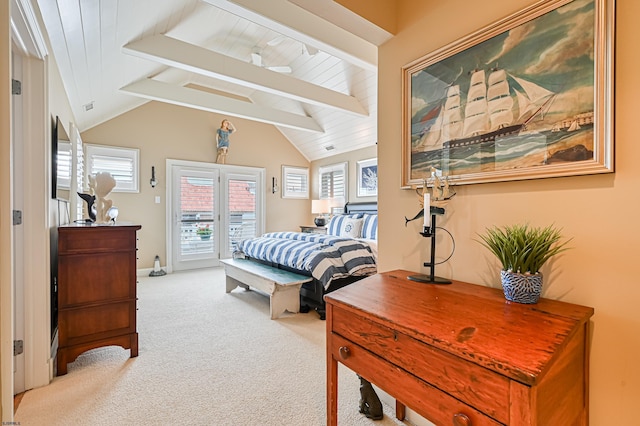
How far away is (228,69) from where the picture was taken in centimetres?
339

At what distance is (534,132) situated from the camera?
1.12 meters

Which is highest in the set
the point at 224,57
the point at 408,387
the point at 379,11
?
the point at 224,57

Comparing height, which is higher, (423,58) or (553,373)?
(423,58)

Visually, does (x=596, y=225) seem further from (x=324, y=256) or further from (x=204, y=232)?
(x=204, y=232)

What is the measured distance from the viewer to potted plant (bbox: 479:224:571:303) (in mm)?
1011

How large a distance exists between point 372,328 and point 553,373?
512 mm

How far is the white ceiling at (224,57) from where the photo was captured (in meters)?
1.85

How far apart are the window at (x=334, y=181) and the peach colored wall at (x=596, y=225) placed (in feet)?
15.0

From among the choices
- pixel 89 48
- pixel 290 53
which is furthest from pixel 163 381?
Result: pixel 290 53

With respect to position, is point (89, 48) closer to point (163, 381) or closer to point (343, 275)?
point (163, 381)

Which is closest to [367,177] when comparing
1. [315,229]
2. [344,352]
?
[315,229]

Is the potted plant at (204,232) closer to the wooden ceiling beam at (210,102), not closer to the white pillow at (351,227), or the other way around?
the wooden ceiling beam at (210,102)

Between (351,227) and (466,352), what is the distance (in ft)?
13.5

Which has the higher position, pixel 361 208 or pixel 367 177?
pixel 367 177
